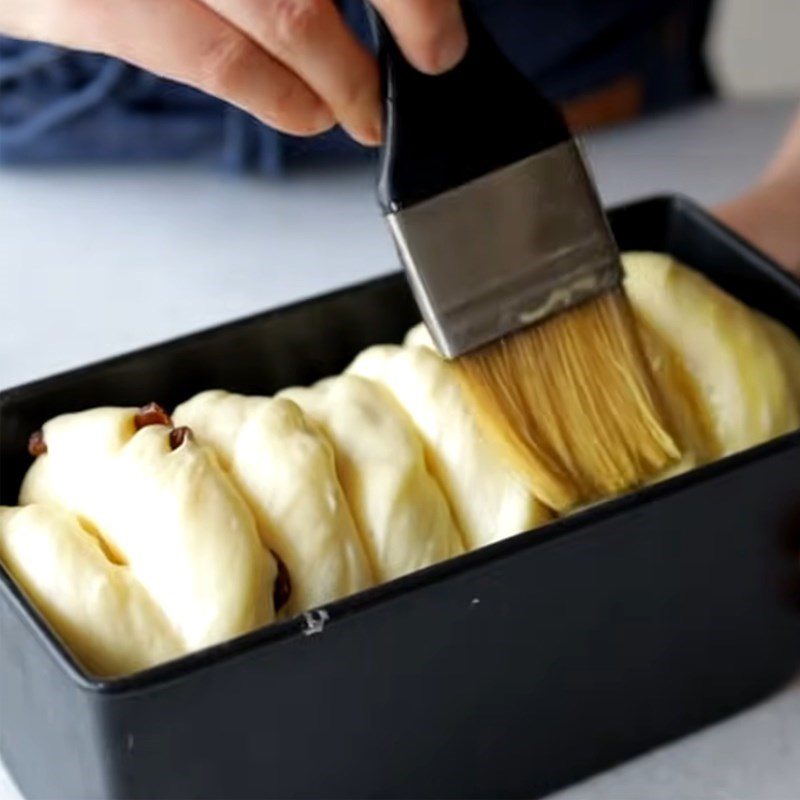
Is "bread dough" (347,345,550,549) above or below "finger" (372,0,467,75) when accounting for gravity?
below

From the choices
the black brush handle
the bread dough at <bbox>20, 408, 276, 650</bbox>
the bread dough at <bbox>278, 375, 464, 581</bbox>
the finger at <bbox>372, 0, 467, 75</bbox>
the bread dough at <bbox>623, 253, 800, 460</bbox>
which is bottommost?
the bread dough at <bbox>623, 253, 800, 460</bbox>

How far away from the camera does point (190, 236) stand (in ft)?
2.93

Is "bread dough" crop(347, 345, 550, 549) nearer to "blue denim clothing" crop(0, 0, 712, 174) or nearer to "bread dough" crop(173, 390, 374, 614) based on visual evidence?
"bread dough" crop(173, 390, 374, 614)

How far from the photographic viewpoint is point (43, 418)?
0.61 meters

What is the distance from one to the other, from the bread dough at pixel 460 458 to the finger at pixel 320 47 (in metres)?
0.08

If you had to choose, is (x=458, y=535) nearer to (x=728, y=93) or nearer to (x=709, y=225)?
(x=709, y=225)

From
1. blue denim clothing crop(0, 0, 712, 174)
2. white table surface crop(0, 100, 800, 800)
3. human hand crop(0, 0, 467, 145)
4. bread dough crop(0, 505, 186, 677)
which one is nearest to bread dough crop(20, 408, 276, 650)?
bread dough crop(0, 505, 186, 677)

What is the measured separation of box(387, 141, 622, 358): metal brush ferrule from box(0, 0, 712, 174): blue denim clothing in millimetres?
319

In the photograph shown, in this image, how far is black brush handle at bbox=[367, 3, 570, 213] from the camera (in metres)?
0.56

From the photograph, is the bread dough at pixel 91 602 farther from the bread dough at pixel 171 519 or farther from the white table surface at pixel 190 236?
the white table surface at pixel 190 236

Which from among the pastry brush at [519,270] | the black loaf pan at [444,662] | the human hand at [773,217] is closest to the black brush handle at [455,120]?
the pastry brush at [519,270]

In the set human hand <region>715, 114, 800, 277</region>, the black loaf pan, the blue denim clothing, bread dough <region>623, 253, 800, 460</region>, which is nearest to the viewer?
the black loaf pan

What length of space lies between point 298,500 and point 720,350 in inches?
6.3

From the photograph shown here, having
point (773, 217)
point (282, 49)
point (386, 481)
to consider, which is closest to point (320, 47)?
point (282, 49)
